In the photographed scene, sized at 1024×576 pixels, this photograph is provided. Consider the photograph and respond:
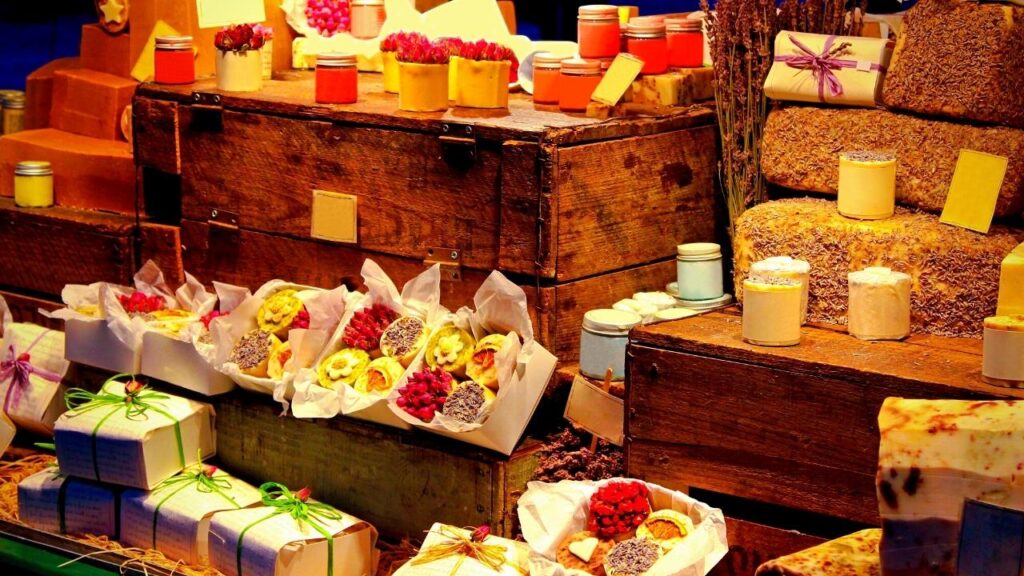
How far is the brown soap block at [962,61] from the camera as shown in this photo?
2625 mm

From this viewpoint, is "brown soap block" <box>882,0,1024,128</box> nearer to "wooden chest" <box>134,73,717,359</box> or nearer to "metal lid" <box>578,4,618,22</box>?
"wooden chest" <box>134,73,717,359</box>

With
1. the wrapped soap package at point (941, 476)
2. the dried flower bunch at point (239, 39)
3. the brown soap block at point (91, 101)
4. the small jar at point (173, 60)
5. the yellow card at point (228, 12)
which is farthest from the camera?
the brown soap block at point (91, 101)

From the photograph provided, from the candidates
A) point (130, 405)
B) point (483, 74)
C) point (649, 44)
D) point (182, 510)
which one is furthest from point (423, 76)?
point (182, 510)

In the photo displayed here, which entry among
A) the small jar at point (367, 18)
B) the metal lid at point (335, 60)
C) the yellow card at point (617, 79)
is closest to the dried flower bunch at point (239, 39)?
the metal lid at point (335, 60)

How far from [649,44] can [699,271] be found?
62cm

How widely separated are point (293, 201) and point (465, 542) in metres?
1.16

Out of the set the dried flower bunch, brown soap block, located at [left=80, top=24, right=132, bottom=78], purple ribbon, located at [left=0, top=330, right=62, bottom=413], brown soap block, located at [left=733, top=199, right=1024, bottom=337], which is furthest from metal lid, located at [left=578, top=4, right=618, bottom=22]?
purple ribbon, located at [left=0, top=330, right=62, bottom=413]

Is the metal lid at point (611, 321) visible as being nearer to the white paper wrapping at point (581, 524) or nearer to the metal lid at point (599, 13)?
the white paper wrapping at point (581, 524)

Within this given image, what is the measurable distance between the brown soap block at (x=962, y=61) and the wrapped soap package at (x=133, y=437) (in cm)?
183

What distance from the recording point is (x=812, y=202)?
2951 mm

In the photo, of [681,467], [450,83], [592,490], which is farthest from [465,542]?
[450,83]

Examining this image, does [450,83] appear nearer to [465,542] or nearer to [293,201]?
[293,201]

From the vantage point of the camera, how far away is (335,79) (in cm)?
347

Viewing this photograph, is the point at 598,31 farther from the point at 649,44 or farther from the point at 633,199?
the point at 633,199
